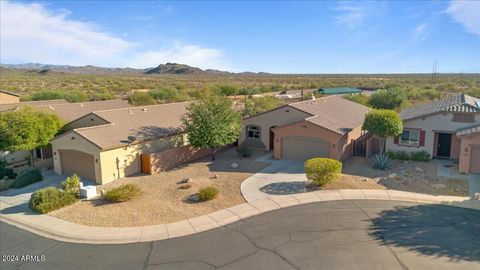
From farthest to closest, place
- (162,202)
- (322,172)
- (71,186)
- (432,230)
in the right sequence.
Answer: (322,172), (71,186), (162,202), (432,230)

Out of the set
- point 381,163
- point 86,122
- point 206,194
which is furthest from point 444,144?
point 86,122

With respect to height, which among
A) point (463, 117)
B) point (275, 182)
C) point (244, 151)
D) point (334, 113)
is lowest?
point (275, 182)

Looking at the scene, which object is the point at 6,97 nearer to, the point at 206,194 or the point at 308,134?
the point at 206,194

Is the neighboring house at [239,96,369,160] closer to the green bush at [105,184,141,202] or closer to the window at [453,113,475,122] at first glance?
the window at [453,113,475,122]

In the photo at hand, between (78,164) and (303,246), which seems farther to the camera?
(78,164)

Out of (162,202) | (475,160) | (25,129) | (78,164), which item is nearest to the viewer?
(162,202)

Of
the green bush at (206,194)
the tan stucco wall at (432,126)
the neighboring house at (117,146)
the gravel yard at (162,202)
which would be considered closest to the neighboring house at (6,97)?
the neighboring house at (117,146)

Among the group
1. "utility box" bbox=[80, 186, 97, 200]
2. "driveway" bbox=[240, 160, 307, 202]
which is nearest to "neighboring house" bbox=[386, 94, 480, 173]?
"driveway" bbox=[240, 160, 307, 202]
